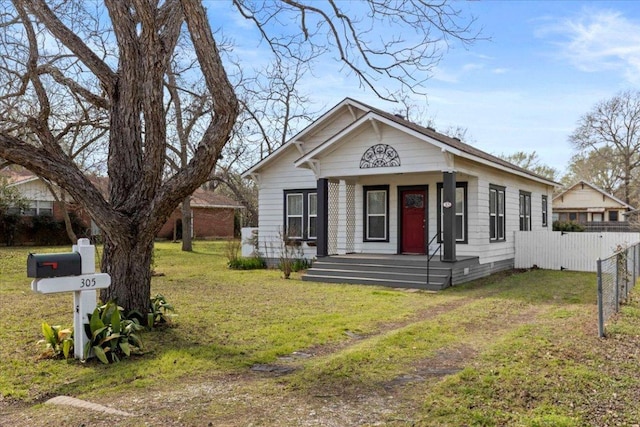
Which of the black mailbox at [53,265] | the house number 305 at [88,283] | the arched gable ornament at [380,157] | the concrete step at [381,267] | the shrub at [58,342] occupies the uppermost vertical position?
the arched gable ornament at [380,157]

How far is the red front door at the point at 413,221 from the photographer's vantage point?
16.7 metres

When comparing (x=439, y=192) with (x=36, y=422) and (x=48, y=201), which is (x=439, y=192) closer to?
(x=36, y=422)

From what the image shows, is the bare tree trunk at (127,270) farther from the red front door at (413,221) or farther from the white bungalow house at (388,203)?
the red front door at (413,221)

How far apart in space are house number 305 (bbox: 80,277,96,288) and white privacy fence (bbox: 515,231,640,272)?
50.9 feet

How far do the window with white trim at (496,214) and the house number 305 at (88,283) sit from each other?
12.9 meters

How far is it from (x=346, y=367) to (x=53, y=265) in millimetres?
3550

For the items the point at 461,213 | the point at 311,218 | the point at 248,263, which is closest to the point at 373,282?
the point at 461,213

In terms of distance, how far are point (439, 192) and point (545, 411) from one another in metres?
12.2

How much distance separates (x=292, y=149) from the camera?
1900cm

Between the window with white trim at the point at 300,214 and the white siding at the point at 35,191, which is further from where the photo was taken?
the white siding at the point at 35,191

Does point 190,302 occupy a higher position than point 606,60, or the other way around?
point 606,60

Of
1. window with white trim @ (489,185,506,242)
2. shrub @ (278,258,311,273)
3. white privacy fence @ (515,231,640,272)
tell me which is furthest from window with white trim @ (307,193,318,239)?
white privacy fence @ (515,231,640,272)

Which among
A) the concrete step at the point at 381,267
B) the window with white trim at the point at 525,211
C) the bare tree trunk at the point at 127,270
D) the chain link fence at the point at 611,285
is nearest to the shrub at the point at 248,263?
the concrete step at the point at 381,267

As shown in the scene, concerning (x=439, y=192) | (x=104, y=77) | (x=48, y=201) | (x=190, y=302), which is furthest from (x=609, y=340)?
(x=48, y=201)
